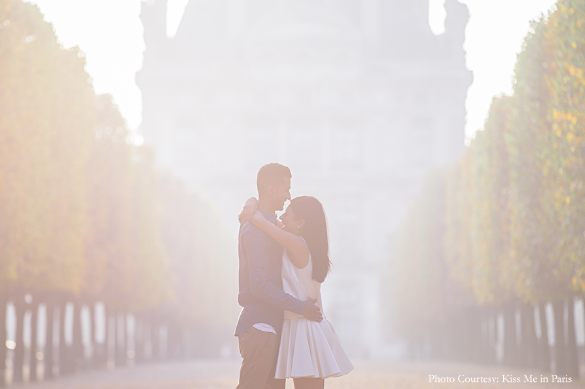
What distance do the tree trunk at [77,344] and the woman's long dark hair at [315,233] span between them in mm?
22734

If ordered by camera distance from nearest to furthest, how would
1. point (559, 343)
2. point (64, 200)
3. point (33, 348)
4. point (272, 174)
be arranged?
point (272, 174) → point (559, 343) → point (64, 200) → point (33, 348)

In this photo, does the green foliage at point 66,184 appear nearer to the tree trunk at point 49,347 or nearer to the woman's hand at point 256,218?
the tree trunk at point 49,347

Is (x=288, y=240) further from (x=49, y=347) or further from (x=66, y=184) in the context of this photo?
(x=49, y=347)

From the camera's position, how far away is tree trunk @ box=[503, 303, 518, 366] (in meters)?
28.4

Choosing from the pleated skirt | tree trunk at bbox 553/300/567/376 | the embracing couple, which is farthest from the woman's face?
tree trunk at bbox 553/300/567/376

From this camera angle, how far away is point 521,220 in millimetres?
20500

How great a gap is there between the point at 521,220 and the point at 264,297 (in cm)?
1531

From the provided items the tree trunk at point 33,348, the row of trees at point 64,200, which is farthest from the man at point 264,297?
the tree trunk at point 33,348

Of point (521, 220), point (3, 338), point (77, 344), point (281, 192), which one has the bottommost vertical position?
point (77, 344)

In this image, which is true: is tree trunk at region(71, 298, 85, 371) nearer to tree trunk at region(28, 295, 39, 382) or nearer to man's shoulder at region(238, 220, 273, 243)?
tree trunk at region(28, 295, 39, 382)

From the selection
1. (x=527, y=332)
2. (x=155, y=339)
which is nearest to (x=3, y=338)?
(x=527, y=332)

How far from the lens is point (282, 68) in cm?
11169

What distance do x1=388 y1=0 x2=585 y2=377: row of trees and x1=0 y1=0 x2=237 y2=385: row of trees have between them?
10605 mm

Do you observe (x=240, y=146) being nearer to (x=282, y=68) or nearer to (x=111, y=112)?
(x=282, y=68)
